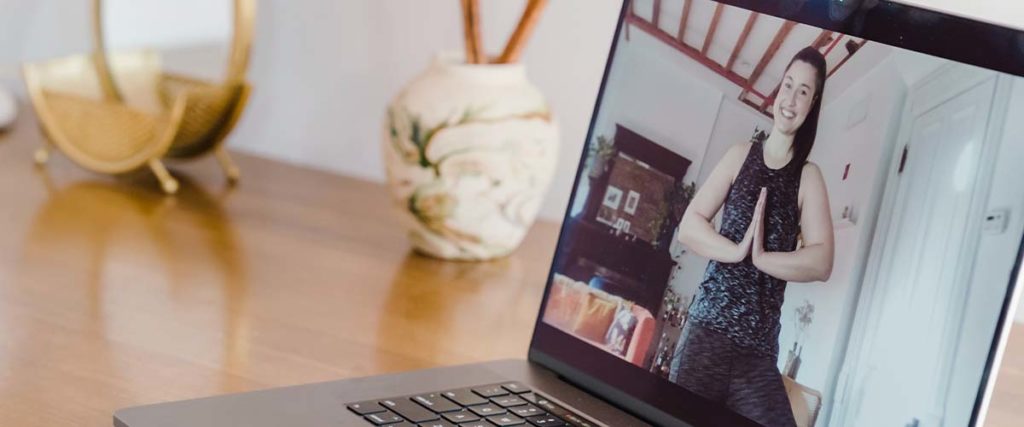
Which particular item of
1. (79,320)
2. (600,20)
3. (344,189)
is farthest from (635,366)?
(344,189)

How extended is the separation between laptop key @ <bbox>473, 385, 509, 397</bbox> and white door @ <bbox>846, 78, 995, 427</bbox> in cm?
17

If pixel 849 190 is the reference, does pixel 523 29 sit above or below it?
above

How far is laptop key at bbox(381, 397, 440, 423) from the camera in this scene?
1.95 feet

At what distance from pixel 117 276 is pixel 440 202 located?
237 millimetres

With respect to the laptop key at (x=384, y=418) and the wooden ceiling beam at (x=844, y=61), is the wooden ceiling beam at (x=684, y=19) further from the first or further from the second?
the laptop key at (x=384, y=418)

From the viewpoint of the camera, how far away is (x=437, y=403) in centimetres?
61

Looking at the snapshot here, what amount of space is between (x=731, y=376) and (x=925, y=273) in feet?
0.34

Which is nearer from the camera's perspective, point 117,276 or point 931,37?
point 931,37

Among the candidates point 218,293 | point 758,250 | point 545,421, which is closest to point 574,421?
point 545,421

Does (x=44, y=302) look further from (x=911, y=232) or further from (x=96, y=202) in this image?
(x=911, y=232)

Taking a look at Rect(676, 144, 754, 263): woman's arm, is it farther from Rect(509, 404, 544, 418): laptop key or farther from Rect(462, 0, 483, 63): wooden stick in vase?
Rect(462, 0, 483, 63): wooden stick in vase

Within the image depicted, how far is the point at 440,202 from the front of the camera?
0.98 metres

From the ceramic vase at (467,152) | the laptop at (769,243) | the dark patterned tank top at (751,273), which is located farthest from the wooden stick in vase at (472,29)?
the dark patterned tank top at (751,273)

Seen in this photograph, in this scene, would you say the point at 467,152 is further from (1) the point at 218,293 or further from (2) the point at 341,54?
(2) the point at 341,54
